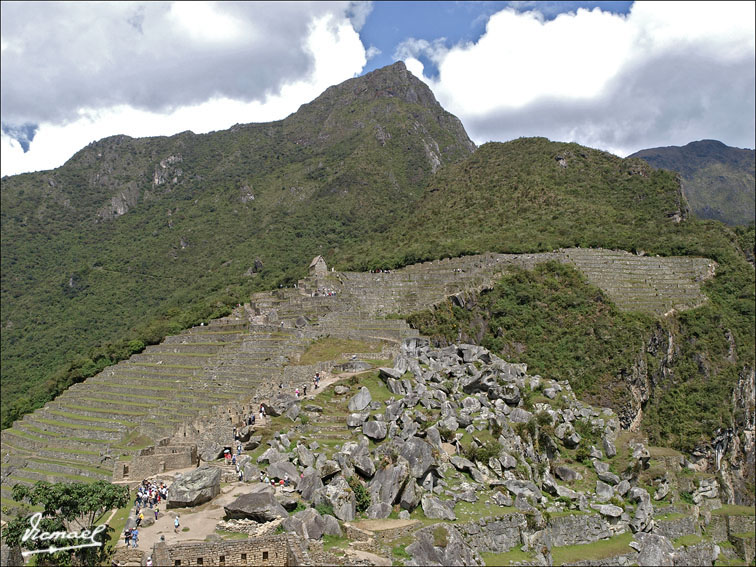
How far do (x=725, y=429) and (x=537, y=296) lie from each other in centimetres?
1437

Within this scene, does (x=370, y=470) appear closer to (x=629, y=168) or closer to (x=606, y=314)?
(x=606, y=314)

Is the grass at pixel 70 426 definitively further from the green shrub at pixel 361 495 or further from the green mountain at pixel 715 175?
the green mountain at pixel 715 175

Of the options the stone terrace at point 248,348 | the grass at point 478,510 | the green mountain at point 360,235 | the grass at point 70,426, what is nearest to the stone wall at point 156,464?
the stone terrace at point 248,348

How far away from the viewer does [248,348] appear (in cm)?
3725

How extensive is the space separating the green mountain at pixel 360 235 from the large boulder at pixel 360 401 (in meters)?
15.2

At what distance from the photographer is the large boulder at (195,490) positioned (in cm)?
1833

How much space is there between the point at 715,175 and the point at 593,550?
14569 cm

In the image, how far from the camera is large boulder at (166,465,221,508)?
18.3 meters

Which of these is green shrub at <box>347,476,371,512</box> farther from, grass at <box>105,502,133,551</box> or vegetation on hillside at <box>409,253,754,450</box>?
vegetation on hillside at <box>409,253,754,450</box>

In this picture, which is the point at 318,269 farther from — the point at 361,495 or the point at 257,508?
the point at 257,508

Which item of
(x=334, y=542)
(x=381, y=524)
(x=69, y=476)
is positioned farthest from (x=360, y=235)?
(x=334, y=542)

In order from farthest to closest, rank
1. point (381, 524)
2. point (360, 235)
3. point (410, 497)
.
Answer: point (360, 235)
point (410, 497)
point (381, 524)

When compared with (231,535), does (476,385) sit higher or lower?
higher

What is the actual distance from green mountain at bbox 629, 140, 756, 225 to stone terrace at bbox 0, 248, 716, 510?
3002 inches
